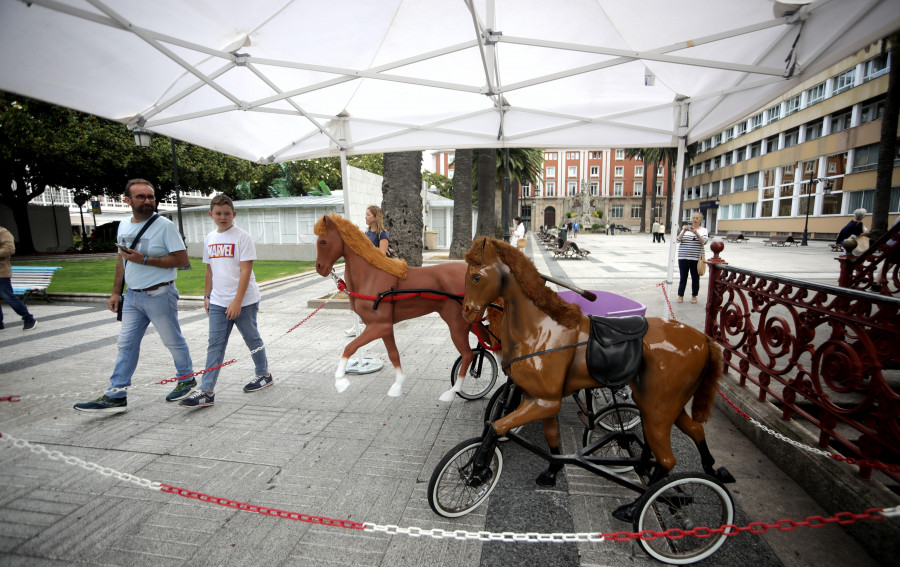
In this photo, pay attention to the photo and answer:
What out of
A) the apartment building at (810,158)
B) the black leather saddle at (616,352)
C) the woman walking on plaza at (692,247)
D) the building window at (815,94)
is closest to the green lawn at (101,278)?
the black leather saddle at (616,352)

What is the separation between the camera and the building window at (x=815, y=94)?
31.0 m

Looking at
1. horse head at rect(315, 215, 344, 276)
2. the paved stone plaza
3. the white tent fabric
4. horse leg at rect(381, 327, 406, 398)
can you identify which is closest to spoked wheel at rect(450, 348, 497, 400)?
the paved stone plaza

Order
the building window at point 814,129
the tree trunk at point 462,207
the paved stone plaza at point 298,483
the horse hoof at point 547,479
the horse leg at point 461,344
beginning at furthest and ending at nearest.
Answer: the building window at point 814,129 → the tree trunk at point 462,207 → the horse leg at point 461,344 → the horse hoof at point 547,479 → the paved stone plaza at point 298,483

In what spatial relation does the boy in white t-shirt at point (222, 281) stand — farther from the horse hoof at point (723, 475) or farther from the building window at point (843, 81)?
the building window at point (843, 81)

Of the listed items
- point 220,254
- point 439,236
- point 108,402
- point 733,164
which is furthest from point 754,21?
point 733,164

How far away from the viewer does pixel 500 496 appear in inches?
110

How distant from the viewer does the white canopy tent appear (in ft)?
12.7

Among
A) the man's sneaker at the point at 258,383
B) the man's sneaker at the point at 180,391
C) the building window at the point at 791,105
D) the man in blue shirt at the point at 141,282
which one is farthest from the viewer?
the building window at the point at 791,105

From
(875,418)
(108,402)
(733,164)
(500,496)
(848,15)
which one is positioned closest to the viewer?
(875,418)

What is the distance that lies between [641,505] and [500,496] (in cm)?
97

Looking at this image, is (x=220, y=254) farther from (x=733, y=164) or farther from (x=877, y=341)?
(x=733, y=164)

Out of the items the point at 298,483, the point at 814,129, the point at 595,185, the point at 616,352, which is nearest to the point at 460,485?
the point at 298,483

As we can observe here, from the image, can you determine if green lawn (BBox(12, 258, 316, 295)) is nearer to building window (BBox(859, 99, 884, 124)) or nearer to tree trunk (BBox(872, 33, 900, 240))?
tree trunk (BBox(872, 33, 900, 240))

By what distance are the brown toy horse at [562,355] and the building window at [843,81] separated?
40.0m
